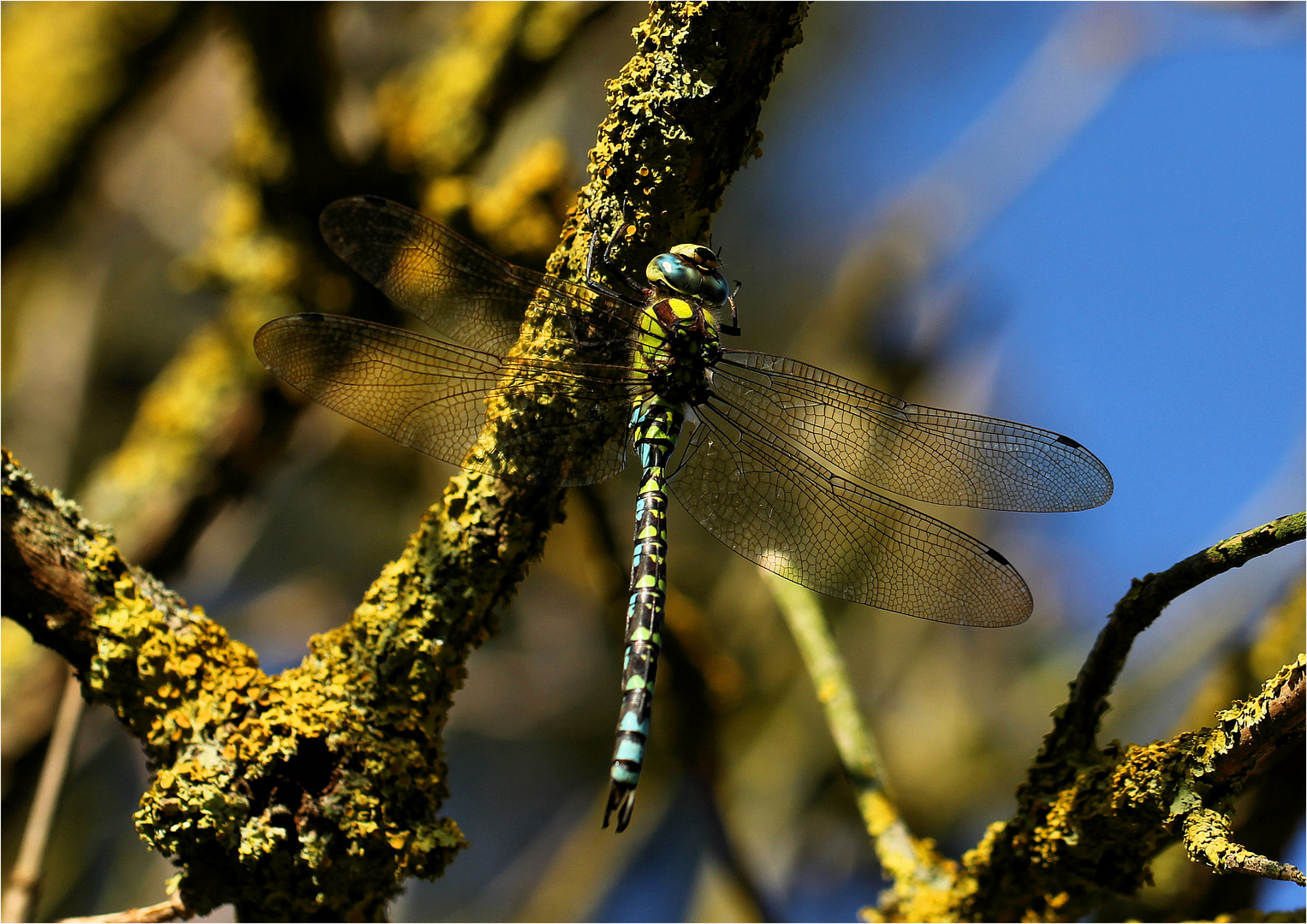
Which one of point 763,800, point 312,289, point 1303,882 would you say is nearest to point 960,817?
point 763,800

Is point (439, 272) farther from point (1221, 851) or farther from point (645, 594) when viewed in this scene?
point (1221, 851)

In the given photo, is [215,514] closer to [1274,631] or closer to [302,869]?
[302,869]

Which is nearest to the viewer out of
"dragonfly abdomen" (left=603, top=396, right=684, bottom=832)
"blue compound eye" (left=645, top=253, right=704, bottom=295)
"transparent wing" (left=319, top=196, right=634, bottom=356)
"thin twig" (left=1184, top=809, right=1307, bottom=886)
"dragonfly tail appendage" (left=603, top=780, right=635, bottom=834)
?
"thin twig" (left=1184, top=809, right=1307, bottom=886)

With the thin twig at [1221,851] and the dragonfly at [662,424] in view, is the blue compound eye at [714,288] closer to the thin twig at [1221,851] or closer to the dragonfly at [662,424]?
the dragonfly at [662,424]

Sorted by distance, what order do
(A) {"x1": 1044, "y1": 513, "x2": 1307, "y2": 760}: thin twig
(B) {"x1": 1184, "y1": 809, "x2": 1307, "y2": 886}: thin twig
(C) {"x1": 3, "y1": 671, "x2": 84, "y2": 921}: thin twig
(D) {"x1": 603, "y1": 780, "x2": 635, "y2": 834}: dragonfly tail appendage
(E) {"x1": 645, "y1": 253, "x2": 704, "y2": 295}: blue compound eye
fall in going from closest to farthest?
→ (B) {"x1": 1184, "y1": 809, "x2": 1307, "y2": 886}: thin twig, (A) {"x1": 1044, "y1": 513, "x2": 1307, "y2": 760}: thin twig, (D) {"x1": 603, "y1": 780, "x2": 635, "y2": 834}: dragonfly tail appendage, (E) {"x1": 645, "y1": 253, "x2": 704, "y2": 295}: blue compound eye, (C) {"x1": 3, "y1": 671, "x2": 84, "y2": 921}: thin twig

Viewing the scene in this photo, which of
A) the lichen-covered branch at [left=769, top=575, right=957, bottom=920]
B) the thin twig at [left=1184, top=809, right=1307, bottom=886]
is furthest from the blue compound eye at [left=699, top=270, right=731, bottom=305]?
the thin twig at [left=1184, top=809, right=1307, bottom=886]

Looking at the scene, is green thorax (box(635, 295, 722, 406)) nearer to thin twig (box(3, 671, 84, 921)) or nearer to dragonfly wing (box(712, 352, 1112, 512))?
dragonfly wing (box(712, 352, 1112, 512))
